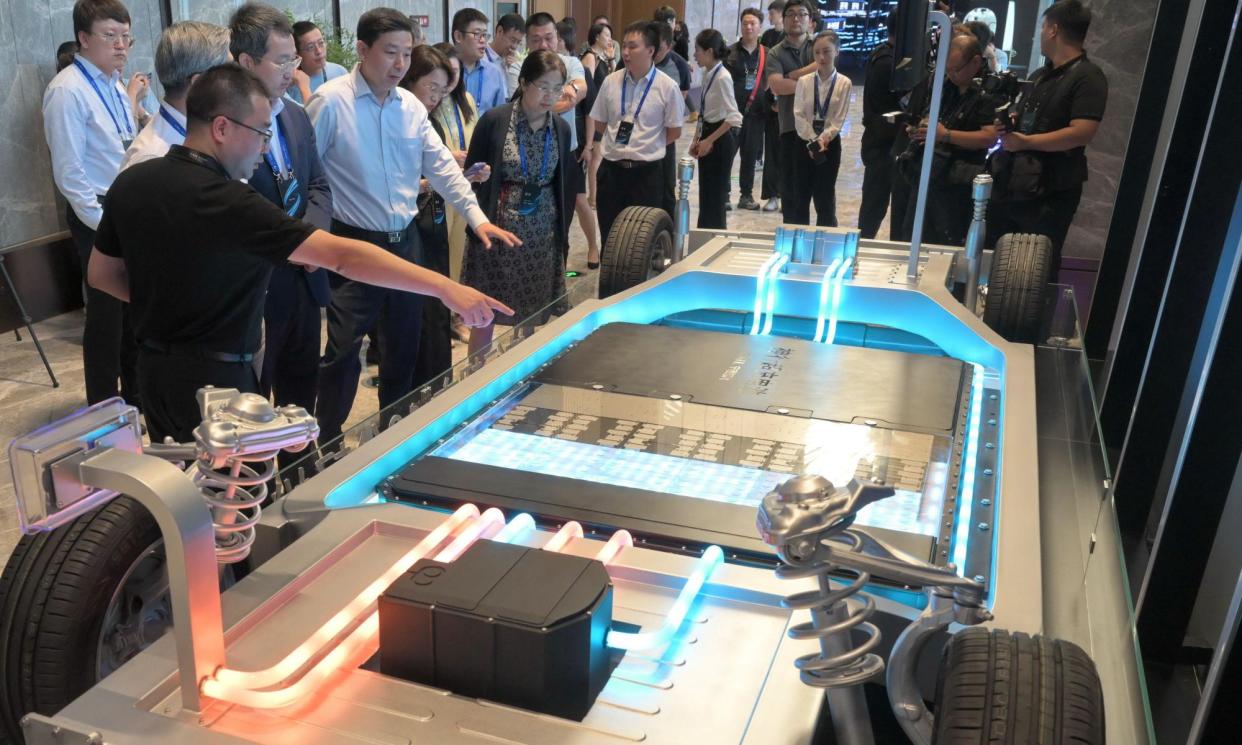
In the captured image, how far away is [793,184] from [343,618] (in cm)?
589

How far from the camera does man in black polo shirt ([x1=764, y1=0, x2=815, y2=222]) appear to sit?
7.04 m

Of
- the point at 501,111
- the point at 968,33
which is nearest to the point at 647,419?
the point at 501,111

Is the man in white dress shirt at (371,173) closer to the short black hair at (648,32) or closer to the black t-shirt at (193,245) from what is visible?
the black t-shirt at (193,245)

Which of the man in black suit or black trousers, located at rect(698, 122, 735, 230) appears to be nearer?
the man in black suit

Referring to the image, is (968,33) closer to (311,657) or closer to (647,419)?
(647,419)

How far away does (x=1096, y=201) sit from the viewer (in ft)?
19.9

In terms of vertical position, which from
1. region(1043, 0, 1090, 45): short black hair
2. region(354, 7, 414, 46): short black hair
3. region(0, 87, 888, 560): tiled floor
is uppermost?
region(1043, 0, 1090, 45): short black hair

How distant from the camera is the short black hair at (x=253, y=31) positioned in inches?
120

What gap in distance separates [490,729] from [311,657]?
0.30 metres

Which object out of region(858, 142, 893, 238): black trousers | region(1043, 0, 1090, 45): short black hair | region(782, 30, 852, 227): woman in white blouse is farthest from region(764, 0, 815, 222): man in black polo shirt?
region(1043, 0, 1090, 45): short black hair

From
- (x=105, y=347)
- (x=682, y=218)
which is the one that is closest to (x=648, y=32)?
(x=682, y=218)

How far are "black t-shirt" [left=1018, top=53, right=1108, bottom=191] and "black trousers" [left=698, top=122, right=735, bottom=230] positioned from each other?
7.99 ft

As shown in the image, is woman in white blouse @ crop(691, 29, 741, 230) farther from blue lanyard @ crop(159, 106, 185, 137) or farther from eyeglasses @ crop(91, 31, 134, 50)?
blue lanyard @ crop(159, 106, 185, 137)

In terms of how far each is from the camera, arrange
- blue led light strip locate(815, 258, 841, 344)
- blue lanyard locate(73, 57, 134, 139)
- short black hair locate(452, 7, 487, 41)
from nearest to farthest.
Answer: blue led light strip locate(815, 258, 841, 344)
blue lanyard locate(73, 57, 134, 139)
short black hair locate(452, 7, 487, 41)
